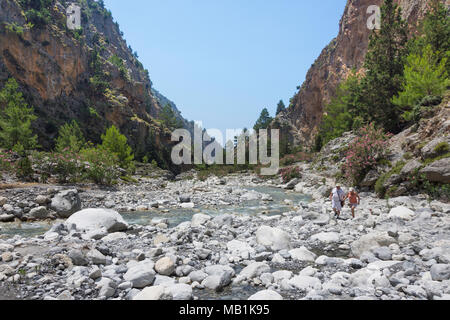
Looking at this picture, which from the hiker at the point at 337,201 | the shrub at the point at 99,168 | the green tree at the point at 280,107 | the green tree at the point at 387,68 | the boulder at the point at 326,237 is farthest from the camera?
the green tree at the point at 280,107

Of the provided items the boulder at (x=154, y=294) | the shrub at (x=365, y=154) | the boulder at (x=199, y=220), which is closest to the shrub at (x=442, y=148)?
the shrub at (x=365, y=154)

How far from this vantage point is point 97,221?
8.85 m

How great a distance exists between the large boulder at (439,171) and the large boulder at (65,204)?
1686 cm

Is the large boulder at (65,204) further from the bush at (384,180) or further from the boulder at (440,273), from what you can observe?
the bush at (384,180)

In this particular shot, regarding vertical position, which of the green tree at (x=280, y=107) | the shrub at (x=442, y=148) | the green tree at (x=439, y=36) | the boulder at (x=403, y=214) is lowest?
the boulder at (x=403, y=214)

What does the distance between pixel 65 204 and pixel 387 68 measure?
28.3 m

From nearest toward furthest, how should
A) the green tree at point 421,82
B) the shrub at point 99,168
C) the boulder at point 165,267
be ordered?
the boulder at point 165,267, the green tree at point 421,82, the shrub at point 99,168

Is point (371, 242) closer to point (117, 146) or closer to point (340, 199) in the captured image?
point (340, 199)

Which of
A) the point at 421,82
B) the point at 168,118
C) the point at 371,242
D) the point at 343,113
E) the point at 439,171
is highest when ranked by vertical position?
the point at 168,118

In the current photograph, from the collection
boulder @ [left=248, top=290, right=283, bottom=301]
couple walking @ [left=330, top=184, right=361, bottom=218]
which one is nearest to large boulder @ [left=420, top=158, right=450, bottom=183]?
couple walking @ [left=330, top=184, right=361, bottom=218]

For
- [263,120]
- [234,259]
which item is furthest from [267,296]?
[263,120]

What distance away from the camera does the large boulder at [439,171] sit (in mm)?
10992

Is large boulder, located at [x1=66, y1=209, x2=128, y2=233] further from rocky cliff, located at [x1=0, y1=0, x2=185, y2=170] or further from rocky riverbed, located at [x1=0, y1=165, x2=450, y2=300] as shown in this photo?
rocky cliff, located at [x1=0, y1=0, x2=185, y2=170]
